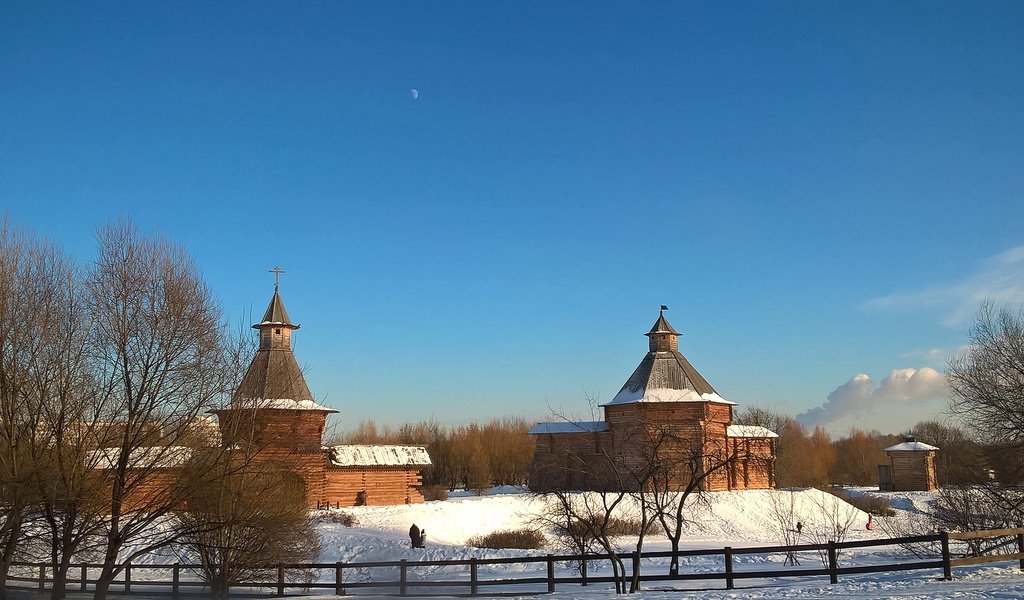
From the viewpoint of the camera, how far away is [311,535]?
18281 mm

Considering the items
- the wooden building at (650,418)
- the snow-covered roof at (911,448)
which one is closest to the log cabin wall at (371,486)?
the wooden building at (650,418)

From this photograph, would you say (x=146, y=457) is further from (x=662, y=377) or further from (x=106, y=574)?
(x=662, y=377)

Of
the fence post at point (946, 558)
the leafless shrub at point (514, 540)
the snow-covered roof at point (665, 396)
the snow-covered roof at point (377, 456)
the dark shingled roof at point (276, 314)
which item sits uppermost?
the dark shingled roof at point (276, 314)

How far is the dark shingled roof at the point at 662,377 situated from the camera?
4112 centimetres

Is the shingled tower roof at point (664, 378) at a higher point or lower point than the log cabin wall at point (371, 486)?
higher

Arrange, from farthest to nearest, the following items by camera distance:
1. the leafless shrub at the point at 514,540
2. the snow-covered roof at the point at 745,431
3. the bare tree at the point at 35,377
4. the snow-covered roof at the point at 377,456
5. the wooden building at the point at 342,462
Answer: the snow-covered roof at the point at 745,431 → the snow-covered roof at the point at 377,456 → the wooden building at the point at 342,462 → the leafless shrub at the point at 514,540 → the bare tree at the point at 35,377

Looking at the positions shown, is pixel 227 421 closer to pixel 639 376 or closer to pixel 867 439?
pixel 639 376

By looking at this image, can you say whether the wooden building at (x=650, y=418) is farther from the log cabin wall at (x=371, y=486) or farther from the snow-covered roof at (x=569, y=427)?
the log cabin wall at (x=371, y=486)

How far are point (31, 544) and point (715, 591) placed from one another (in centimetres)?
1226

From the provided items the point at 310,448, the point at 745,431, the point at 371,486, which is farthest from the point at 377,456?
the point at 745,431

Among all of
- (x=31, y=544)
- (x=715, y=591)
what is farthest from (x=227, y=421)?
(x=715, y=591)

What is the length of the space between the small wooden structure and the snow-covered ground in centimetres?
592

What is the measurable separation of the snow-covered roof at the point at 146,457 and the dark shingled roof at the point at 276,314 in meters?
22.6

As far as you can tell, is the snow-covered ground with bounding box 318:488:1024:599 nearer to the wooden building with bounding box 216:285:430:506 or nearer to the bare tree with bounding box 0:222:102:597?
the wooden building with bounding box 216:285:430:506
